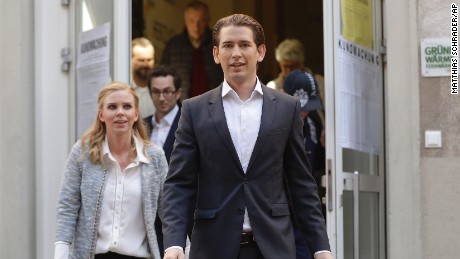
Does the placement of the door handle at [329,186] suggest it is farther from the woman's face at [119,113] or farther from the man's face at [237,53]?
the man's face at [237,53]

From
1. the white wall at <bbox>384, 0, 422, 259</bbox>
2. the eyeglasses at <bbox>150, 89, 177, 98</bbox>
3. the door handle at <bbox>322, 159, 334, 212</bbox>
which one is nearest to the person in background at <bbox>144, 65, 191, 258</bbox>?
the eyeglasses at <bbox>150, 89, 177, 98</bbox>

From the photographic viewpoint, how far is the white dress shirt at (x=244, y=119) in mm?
4859

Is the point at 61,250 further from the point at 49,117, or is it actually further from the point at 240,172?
the point at 49,117

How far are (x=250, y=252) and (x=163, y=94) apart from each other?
3.93 m

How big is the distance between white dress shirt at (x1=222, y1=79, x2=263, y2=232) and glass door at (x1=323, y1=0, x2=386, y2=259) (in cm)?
272

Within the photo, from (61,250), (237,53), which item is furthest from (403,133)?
(237,53)

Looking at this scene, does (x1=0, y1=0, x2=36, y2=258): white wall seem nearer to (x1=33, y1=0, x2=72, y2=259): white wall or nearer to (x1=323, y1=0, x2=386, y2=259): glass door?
(x1=33, y1=0, x2=72, y2=259): white wall

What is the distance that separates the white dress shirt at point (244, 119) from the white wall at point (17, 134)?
4.36 m

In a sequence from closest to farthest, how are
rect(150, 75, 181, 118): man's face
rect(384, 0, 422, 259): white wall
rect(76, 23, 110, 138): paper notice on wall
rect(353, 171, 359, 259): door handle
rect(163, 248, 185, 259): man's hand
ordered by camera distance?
1. rect(163, 248, 185, 259): man's hand
2. rect(384, 0, 422, 259): white wall
3. rect(353, 171, 359, 259): door handle
4. rect(150, 75, 181, 118): man's face
5. rect(76, 23, 110, 138): paper notice on wall

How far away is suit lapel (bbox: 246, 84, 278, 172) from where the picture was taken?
15.9 ft

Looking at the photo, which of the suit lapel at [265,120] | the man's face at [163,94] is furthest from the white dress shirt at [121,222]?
the man's face at [163,94]

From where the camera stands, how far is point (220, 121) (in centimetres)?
486

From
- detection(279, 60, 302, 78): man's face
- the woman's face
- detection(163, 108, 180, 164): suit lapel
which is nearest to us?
the woman's face

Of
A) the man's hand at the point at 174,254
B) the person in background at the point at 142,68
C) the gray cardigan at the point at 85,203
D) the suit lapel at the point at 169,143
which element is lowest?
the man's hand at the point at 174,254
